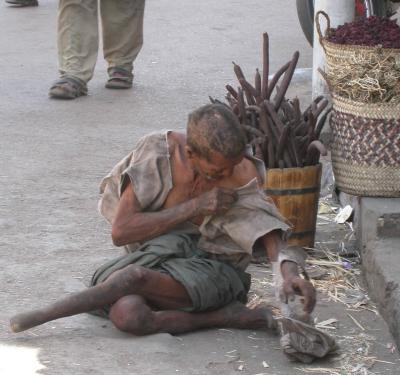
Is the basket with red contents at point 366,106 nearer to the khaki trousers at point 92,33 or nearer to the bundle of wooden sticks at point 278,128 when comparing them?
the bundle of wooden sticks at point 278,128

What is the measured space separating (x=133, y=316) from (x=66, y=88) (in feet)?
13.0

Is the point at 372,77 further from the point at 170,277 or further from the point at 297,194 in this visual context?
the point at 170,277

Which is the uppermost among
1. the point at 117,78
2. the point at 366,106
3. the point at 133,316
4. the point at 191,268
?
the point at 366,106

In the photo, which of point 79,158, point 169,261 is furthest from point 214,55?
point 169,261

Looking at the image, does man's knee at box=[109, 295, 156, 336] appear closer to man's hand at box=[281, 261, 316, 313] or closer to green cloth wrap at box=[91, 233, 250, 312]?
green cloth wrap at box=[91, 233, 250, 312]

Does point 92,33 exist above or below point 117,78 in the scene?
above

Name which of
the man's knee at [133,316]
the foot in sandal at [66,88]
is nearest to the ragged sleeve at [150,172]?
the man's knee at [133,316]

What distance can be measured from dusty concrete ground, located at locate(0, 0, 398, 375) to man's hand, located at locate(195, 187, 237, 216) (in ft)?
1.62

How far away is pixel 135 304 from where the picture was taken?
415 cm

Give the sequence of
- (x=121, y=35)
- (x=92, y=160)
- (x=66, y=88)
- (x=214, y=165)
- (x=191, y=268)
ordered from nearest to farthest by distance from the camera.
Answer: (x=214, y=165)
(x=191, y=268)
(x=92, y=160)
(x=66, y=88)
(x=121, y=35)

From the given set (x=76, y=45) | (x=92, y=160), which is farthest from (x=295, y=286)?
(x=76, y=45)

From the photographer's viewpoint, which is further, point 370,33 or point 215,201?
point 370,33

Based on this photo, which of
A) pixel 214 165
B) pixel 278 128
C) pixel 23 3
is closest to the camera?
pixel 214 165

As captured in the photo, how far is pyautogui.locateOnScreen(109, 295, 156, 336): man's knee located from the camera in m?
4.14
